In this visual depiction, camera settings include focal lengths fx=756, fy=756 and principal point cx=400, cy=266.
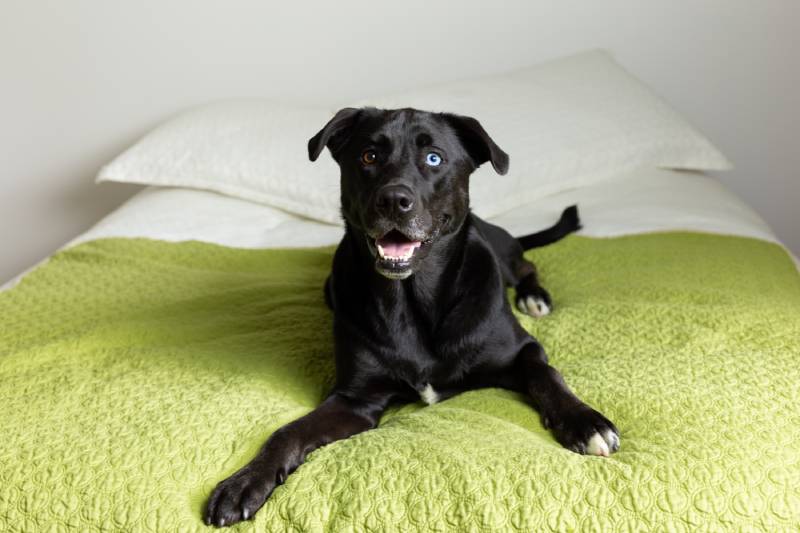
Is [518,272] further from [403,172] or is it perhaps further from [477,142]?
[403,172]

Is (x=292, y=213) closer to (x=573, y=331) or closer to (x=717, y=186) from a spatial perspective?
(x=573, y=331)

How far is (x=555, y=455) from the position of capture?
1.31m

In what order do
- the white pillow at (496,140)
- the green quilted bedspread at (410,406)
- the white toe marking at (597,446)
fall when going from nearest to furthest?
the green quilted bedspread at (410,406) < the white toe marking at (597,446) < the white pillow at (496,140)

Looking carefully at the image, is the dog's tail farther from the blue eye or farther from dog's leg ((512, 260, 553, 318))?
the blue eye

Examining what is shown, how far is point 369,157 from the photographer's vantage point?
66.9 inches

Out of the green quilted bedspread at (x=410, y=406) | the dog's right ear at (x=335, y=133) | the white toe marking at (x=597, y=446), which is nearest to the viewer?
the green quilted bedspread at (x=410, y=406)

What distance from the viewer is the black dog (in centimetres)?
161

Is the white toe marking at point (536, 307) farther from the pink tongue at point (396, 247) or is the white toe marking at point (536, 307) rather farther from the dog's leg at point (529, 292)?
the pink tongue at point (396, 247)

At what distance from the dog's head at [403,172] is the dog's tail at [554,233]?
781 mm

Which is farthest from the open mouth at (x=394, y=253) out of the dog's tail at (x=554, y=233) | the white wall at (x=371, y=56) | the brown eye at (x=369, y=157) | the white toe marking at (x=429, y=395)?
the white wall at (x=371, y=56)

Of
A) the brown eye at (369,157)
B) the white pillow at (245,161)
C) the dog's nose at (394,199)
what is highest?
the brown eye at (369,157)

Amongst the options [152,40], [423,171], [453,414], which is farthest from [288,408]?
[152,40]

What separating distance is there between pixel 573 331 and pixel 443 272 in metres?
0.42

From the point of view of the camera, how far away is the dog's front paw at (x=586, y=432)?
4.64ft
